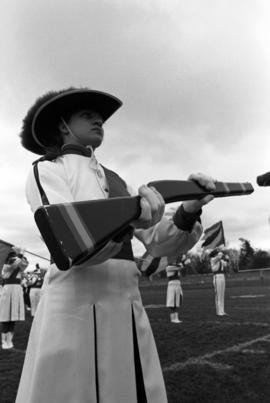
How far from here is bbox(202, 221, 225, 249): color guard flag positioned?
15420 millimetres

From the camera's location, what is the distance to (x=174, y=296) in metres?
12.8

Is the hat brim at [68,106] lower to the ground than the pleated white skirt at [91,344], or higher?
higher

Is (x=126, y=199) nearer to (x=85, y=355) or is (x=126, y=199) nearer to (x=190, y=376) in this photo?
(x=85, y=355)

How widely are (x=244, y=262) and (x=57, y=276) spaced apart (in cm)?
7868

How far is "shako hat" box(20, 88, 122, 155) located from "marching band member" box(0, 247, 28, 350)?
25.0ft

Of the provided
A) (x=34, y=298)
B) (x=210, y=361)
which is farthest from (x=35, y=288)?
(x=210, y=361)

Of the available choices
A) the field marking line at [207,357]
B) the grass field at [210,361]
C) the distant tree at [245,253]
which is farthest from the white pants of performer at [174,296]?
the distant tree at [245,253]

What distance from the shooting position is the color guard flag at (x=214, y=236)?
607 inches

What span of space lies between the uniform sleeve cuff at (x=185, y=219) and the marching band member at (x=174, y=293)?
10.4 m

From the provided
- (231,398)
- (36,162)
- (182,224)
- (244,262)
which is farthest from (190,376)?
(244,262)

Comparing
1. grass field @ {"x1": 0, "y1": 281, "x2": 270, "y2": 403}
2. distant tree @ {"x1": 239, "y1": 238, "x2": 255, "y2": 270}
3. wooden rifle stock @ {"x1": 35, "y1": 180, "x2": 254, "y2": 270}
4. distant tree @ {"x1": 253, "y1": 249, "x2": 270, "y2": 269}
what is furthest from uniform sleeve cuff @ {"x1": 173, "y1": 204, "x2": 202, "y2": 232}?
distant tree @ {"x1": 239, "y1": 238, "x2": 255, "y2": 270}

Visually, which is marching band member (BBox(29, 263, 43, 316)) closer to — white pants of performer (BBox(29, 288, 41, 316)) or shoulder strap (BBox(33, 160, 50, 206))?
white pants of performer (BBox(29, 288, 41, 316))

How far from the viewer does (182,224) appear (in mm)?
2414

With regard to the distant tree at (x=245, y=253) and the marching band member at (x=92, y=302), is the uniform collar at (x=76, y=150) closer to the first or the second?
the marching band member at (x=92, y=302)
